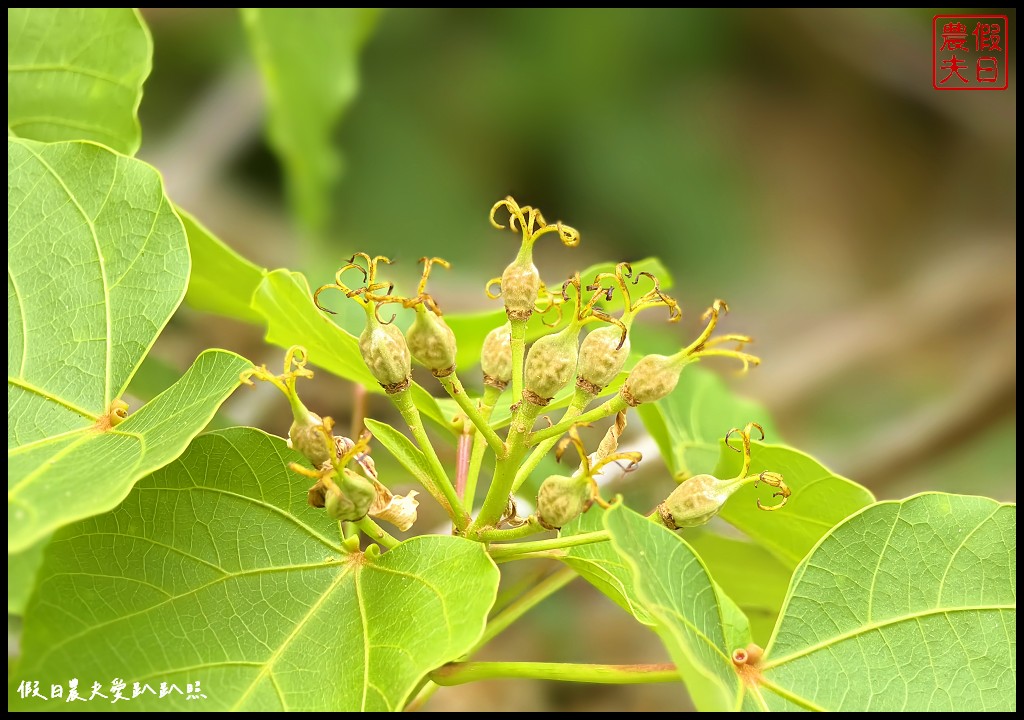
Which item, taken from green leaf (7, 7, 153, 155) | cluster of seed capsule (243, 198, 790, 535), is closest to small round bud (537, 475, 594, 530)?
cluster of seed capsule (243, 198, 790, 535)


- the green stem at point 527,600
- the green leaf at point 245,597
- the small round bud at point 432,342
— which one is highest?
the small round bud at point 432,342

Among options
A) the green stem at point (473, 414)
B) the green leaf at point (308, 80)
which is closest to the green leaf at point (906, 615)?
the green stem at point (473, 414)

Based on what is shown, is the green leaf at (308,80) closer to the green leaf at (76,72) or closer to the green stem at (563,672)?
the green leaf at (76,72)

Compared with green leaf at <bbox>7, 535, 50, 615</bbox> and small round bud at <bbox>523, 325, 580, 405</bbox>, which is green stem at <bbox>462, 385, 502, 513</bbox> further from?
green leaf at <bbox>7, 535, 50, 615</bbox>

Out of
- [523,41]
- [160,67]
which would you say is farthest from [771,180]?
[160,67]

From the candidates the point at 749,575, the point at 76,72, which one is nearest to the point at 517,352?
the point at 749,575

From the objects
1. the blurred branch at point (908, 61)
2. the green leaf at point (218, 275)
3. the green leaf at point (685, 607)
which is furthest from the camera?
the blurred branch at point (908, 61)
